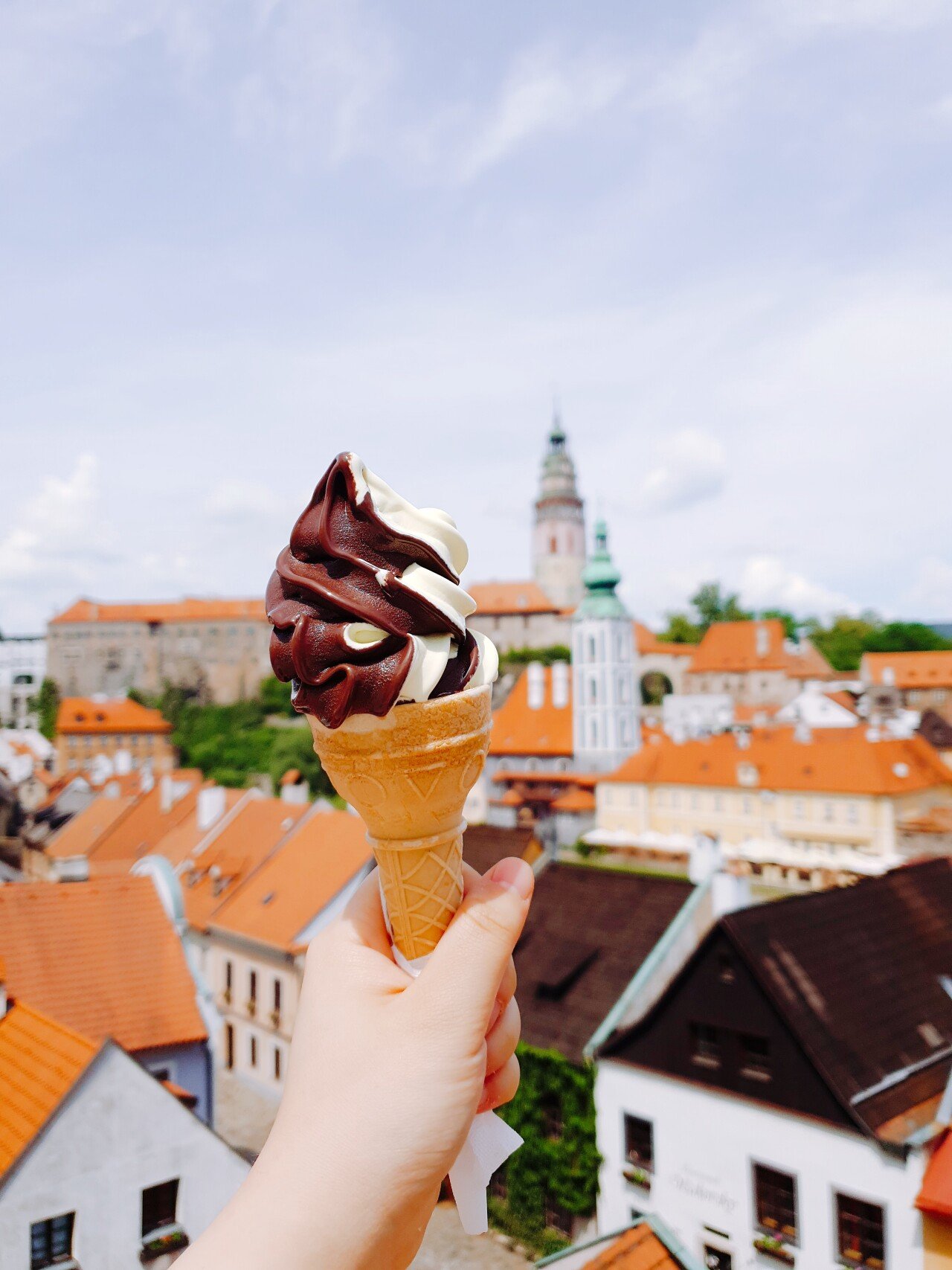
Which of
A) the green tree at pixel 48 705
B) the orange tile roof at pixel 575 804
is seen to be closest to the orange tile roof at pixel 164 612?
the green tree at pixel 48 705

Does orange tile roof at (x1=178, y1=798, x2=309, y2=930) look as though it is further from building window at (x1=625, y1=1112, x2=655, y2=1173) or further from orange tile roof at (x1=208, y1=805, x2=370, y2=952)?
building window at (x1=625, y1=1112, x2=655, y2=1173)

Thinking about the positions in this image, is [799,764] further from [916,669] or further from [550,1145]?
[916,669]

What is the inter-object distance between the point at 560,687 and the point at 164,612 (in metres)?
57.5

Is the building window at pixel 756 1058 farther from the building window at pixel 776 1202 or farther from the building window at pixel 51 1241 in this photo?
the building window at pixel 51 1241

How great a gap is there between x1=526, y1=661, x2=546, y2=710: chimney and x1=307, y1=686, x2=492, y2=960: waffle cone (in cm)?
5485

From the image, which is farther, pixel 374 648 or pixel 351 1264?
pixel 374 648

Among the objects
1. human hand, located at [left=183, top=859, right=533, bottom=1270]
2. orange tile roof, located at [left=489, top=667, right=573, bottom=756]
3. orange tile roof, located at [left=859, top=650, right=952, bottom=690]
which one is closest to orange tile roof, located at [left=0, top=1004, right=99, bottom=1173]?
human hand, located at [left=183, top=859, right=533, bottom=1270]

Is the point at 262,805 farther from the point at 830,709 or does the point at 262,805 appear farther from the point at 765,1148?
the point at 830,709

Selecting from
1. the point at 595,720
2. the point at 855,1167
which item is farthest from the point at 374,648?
the point at 595,720

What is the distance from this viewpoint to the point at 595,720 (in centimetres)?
5362

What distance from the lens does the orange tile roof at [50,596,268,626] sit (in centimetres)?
9525

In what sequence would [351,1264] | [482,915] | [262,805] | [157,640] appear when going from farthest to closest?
[157,640] < [262,805] < [482,915] < [351,1264]

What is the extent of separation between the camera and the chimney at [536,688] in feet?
192

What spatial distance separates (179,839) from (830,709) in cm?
4849
